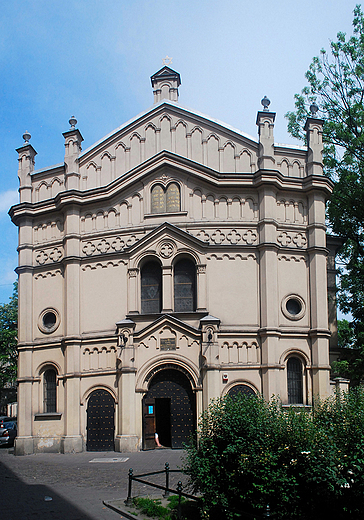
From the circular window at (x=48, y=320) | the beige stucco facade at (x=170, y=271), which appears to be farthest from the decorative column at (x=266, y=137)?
the circular window at (x=48, y=320)

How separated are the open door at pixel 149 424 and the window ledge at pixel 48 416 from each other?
13.2 ft

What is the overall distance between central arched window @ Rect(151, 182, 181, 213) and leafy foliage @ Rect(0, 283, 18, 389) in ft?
74.8

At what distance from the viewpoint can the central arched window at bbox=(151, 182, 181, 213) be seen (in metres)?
23.8

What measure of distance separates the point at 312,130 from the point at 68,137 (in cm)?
1145

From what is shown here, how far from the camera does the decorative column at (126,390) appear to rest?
21391mm

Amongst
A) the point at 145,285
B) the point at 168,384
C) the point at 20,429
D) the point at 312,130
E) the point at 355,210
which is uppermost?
the point at 312,130

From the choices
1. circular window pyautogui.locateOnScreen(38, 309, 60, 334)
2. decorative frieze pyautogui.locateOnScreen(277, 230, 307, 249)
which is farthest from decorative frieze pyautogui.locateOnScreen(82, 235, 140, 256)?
Result: decorative frieze pyautogui.locateOnScreen(277, 230, 307, 249)

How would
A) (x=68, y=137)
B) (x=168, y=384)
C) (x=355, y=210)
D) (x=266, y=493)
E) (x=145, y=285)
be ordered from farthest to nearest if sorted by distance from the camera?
(x=355, y=210) → (x=68, y=137) → (x=145, y=285) → (x=168, y=384) → (x=266, y=493)

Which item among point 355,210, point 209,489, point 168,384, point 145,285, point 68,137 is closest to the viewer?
point 209,489

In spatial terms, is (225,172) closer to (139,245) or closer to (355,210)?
(139,245)

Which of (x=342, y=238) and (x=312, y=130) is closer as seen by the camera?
(x=312, y=130)

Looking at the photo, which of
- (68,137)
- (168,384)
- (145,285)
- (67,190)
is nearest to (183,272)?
(145,285)

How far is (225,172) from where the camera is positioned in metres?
23.7

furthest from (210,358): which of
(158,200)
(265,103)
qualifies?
(265,103)
